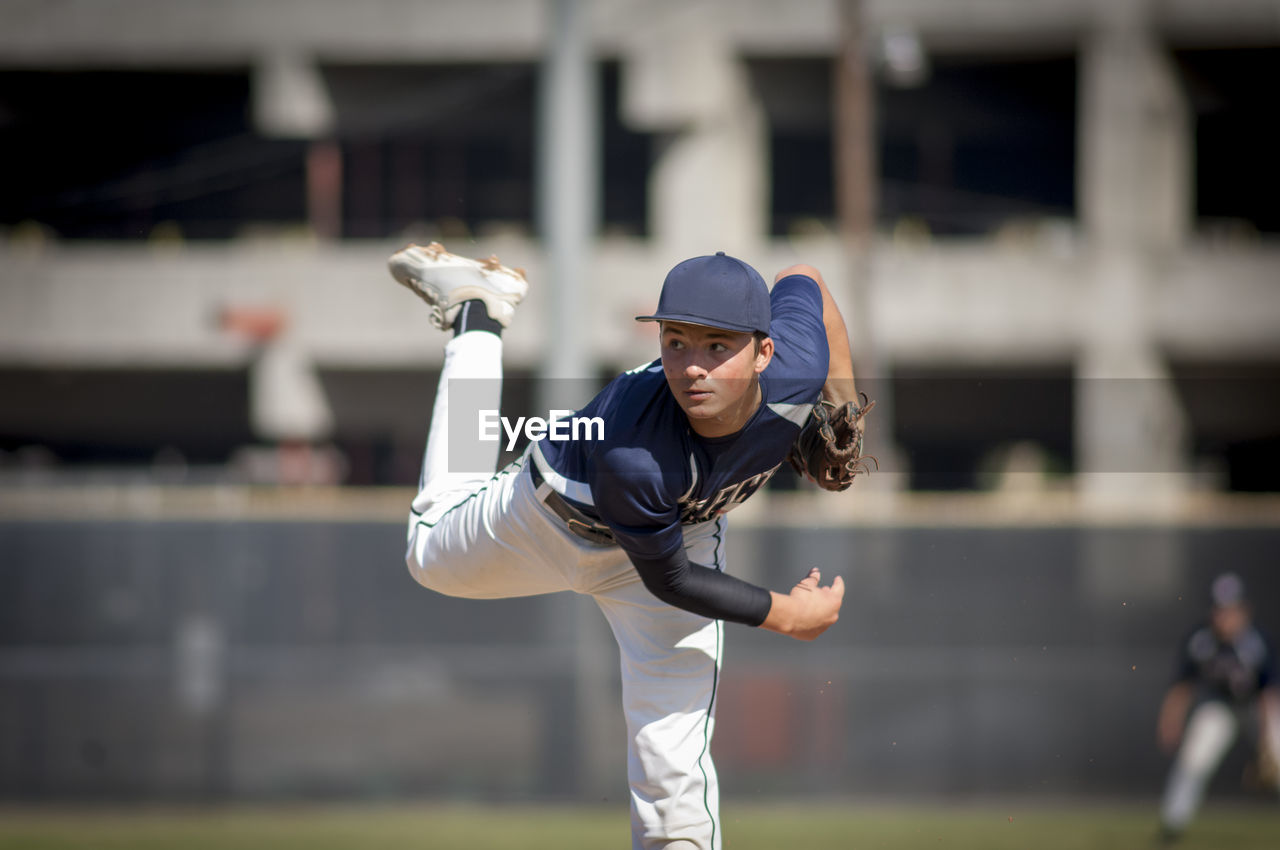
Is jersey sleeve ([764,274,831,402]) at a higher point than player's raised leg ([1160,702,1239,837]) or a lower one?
higher

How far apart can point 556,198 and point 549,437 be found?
18.6 ft

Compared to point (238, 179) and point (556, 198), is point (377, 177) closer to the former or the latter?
point (238, 179)

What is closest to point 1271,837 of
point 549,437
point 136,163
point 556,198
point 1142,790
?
point 1142,790

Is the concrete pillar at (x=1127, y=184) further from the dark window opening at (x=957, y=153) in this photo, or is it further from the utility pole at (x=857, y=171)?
the utility pole at (x=857, y=171)

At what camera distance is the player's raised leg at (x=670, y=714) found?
11.9 ft

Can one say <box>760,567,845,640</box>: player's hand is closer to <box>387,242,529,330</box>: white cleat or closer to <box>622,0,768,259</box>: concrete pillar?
<box>387,242,529,330</box>: white cleat

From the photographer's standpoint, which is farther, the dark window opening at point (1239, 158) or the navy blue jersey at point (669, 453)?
the dark window opening at point (1239, 158)

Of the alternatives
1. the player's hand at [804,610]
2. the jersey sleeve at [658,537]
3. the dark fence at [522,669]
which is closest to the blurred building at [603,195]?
the dark fence at [522,669]

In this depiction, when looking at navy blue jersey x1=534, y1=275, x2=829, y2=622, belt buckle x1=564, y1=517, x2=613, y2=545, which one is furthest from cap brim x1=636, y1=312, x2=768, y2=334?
belt buckle x1=564, y1=517, x2=613, y2=545

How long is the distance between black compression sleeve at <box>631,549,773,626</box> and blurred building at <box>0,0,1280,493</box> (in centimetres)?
1184

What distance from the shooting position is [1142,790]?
28.4 feet

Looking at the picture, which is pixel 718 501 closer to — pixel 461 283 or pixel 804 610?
pixel 804 610

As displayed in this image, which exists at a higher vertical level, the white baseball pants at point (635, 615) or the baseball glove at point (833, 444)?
the baseball glove at point (833, 444)

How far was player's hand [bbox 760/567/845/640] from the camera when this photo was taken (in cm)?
337
